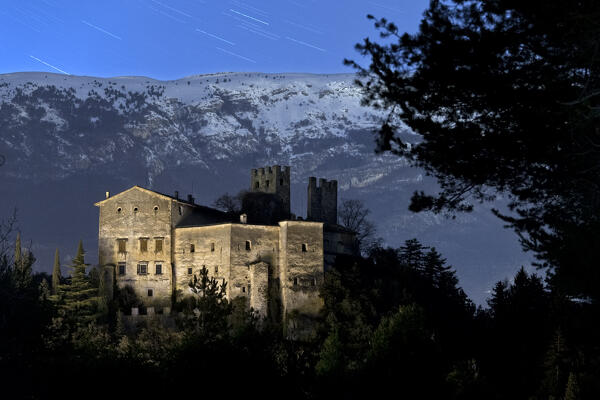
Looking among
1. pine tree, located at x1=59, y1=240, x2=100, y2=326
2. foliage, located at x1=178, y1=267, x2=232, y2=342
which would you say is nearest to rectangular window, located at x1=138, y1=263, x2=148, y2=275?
pine tree, located at x1=59, y1=240, x2=100, y2=326

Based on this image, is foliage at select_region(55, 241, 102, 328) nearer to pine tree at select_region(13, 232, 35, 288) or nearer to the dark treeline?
the dark treeline

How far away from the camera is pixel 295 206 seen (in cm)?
16750

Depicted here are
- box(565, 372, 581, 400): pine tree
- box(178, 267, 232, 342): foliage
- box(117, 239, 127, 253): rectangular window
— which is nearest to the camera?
box(565, 372, 581, 400): pine tree

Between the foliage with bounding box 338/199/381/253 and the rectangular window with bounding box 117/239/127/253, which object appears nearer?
the rectangular window with bounding box 117/239/127/253

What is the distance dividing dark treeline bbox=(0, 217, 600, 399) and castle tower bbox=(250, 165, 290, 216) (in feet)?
44.5

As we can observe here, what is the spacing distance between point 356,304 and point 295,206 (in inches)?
4693

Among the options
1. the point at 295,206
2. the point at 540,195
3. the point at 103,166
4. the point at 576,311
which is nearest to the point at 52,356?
the point at 540,195

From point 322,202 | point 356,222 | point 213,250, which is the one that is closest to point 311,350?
point 213,250

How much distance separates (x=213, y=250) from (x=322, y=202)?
17.2 metres

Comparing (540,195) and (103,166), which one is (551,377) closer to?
(540,195)

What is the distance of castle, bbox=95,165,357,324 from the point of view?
51250mm

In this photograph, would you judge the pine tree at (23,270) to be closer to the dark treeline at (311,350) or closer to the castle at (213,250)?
the dark treeline at (311,350)

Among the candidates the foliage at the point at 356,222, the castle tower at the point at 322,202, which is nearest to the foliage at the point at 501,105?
the castle tower at the point at 322,202

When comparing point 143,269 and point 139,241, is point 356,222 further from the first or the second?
point 143,269
